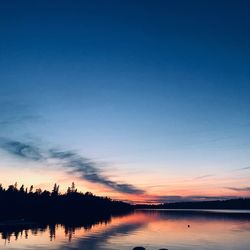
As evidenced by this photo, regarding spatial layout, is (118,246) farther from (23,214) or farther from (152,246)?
(23,214)

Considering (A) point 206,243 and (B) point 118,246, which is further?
(A) point 206,243

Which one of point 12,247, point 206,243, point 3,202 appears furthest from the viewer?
point 3,202

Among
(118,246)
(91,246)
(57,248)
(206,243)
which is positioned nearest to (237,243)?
(206,243)

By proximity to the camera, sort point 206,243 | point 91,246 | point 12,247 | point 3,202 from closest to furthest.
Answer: point 12,247
point 91,246
point 206,243
point 3,202

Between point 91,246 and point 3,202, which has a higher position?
point 3,202

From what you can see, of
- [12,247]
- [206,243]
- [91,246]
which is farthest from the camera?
[206,243]

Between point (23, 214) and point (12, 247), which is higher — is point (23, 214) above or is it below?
above

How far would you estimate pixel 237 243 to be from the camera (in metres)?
105

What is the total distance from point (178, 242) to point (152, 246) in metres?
13.8

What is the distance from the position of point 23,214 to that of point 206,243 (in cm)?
12894

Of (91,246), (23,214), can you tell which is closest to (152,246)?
(91,246)

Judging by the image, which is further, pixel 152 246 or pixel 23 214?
pixel 23 214

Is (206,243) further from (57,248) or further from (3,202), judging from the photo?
(3,202)

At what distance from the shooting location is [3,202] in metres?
199
